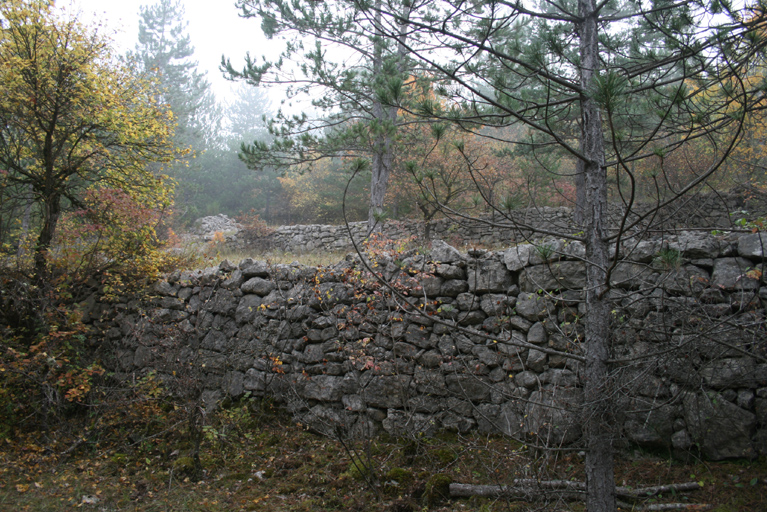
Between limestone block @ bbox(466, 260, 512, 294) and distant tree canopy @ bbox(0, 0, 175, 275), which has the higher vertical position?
distant tree canopy @ bbox(0, 0, 175, 275)

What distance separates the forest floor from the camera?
3.57 metres

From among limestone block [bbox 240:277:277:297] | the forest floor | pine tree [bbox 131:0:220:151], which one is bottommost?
the forest floor

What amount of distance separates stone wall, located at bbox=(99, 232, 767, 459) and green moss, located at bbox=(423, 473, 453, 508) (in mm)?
667

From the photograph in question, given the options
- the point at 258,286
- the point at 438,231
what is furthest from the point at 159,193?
the point at 438,231

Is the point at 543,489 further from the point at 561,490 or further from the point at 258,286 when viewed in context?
the point at 258,286

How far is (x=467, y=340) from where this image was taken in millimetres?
4488

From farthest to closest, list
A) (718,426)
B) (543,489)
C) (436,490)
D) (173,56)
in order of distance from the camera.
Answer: (173,56), (436,490), (718,426), (543,489)

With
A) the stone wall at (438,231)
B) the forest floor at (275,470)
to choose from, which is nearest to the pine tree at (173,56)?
the stone wall at (438,231)

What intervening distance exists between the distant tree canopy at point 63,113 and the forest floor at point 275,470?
102 inches

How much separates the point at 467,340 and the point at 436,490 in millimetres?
1471

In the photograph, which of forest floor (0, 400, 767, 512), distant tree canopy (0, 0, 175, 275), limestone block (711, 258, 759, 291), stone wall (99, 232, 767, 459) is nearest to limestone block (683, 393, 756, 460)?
stone wall (99, 232, 767, 459)

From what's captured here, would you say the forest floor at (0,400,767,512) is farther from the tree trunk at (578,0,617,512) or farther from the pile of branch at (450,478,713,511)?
the tree trunk at (578,0,617,512)

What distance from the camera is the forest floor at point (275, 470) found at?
3570 mm

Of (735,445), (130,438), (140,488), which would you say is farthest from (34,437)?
(735,445)
